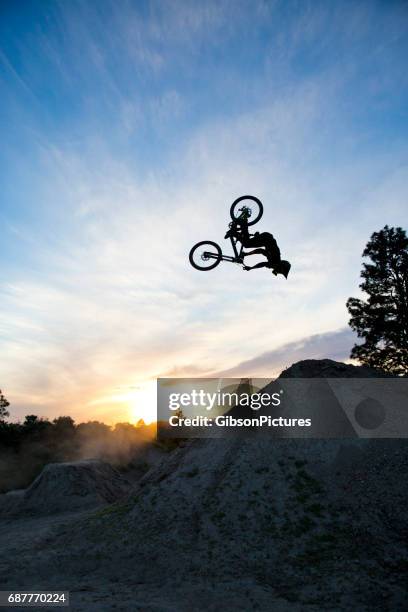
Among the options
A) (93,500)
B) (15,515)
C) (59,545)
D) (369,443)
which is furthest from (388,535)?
(15,515)

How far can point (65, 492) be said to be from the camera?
23.3 metres

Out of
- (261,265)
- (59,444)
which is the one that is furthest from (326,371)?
(59,444)

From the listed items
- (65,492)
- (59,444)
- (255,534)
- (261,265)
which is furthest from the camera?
(59,444)

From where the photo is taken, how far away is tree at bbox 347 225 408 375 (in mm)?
27406

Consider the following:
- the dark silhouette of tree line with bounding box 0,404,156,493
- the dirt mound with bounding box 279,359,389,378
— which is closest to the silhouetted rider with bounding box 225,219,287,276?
the dirt mound with bounding box 279,359,389,378

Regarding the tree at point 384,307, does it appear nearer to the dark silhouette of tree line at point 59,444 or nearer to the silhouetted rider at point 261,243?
the silhouetted rider at point 261,243

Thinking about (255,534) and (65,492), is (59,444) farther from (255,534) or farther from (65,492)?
(255,534)

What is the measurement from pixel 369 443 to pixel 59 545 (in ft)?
40.8

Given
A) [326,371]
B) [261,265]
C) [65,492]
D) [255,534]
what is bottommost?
[65,492]

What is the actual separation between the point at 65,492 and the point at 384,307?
26459 mm

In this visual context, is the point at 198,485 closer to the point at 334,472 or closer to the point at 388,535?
the point at 334,472

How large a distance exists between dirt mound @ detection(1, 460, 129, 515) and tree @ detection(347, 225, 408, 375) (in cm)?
2121

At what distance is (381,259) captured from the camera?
96.3 feet

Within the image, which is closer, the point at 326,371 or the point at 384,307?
the point at 326,371
